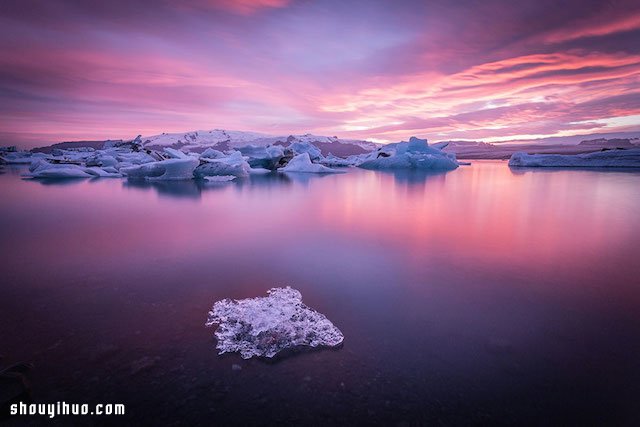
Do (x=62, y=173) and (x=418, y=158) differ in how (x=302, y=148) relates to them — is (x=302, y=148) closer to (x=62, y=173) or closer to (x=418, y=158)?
(x=418, y=158)

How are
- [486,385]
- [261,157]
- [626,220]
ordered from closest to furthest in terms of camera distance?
[486,385]
[626,220]
[261,157]

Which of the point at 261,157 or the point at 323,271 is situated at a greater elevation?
the point at 261,157

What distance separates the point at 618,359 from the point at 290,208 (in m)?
5.99

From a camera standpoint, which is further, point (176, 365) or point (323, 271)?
point (323, 271)

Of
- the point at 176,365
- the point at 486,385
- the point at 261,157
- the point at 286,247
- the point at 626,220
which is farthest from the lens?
the point at 261,157

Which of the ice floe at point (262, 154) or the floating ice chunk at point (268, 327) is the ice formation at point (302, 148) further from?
the floating ice chunk at point (268, 327)

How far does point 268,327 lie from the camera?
1969 millimetres

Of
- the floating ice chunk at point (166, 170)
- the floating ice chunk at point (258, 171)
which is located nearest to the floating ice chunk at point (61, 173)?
the floating ice chunk at point (166, 170)

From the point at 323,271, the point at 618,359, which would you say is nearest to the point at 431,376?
the point at 618,359

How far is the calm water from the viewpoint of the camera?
4.78 feet

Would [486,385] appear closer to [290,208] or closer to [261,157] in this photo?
[290,208]

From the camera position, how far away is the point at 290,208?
7.15m

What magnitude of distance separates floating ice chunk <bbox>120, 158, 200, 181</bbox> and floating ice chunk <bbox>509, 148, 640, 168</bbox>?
2693 centimetres

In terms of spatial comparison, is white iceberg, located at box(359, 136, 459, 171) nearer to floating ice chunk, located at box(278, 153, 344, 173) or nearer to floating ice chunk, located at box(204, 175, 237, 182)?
floating ice chunk, located at box(278, 153, 344, 173)
